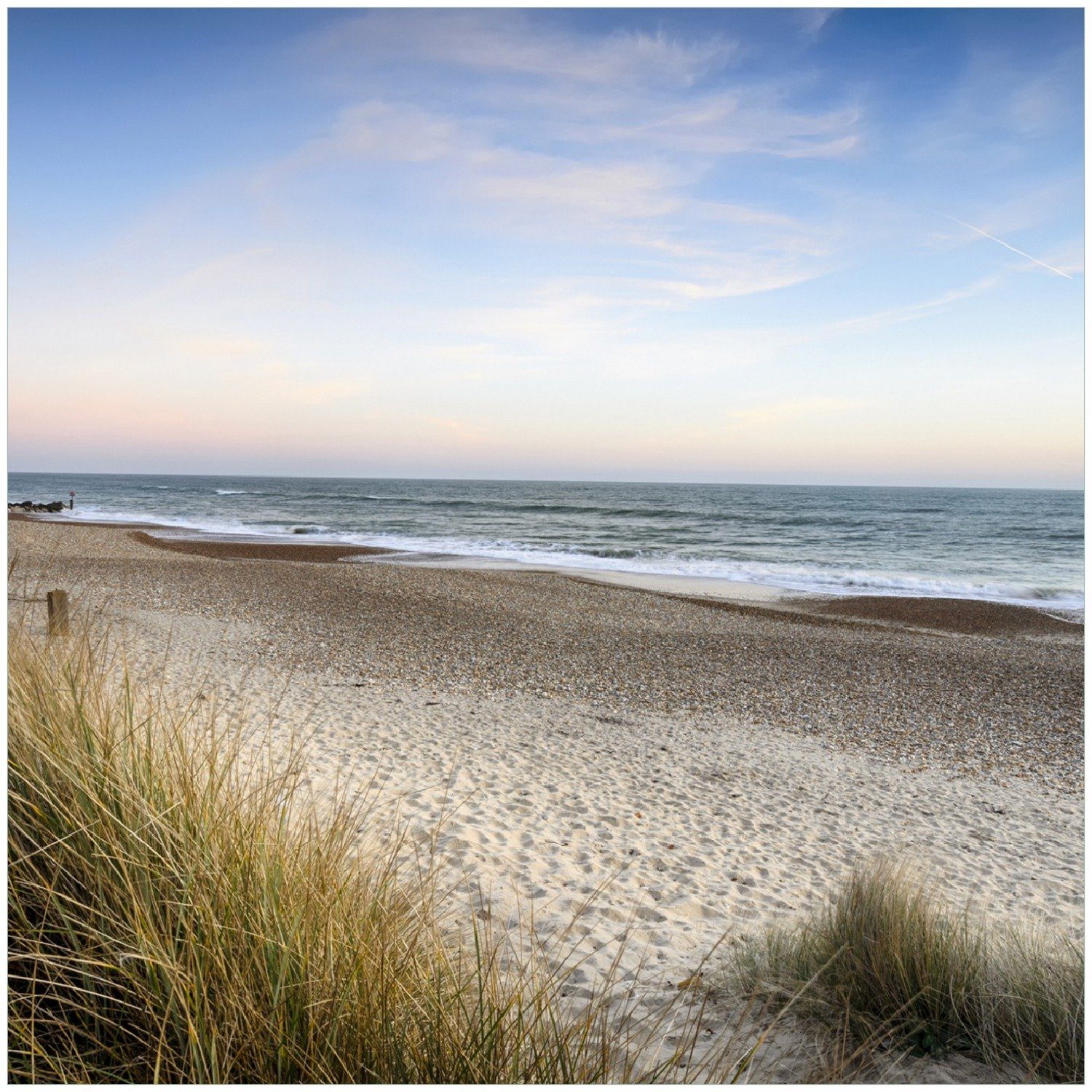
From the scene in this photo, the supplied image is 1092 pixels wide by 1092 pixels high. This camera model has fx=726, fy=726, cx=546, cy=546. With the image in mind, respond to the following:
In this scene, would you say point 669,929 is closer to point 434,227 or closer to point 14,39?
point 434,227

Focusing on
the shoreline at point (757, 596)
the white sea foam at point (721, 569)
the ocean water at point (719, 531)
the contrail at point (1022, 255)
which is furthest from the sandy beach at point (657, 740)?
the ocean water at point (719, 531)

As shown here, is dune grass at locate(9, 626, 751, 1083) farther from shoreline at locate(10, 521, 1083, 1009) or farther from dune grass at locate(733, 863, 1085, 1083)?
dune grass at locate(733, 863, 1085, 1083)

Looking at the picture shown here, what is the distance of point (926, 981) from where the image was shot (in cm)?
281

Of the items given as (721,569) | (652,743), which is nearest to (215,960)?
(652,743)

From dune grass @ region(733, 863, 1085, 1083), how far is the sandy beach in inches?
21.2

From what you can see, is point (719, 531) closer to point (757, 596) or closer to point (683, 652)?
point (757, 596)

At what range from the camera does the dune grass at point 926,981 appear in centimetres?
254

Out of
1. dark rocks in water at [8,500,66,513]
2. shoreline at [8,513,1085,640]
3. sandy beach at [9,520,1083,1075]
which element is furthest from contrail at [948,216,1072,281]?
dark rocks in water at [8,500,66,513]

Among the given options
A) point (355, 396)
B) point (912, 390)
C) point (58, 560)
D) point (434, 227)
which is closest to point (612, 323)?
point (434, 227)

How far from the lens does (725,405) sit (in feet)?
35.2

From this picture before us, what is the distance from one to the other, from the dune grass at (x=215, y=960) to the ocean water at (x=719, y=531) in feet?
64.8

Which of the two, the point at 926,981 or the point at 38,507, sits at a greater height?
the point at 38,507

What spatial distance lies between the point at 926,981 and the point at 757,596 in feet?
58.9

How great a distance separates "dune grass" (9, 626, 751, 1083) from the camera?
5.76 ft
